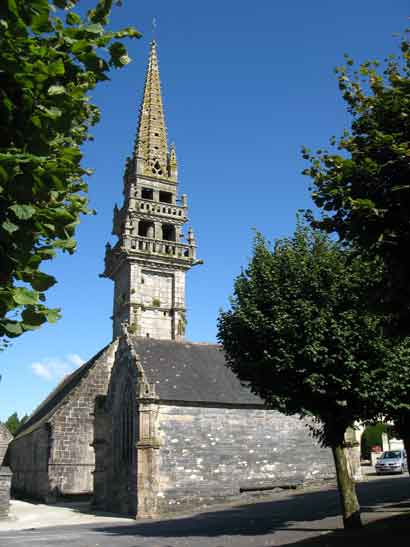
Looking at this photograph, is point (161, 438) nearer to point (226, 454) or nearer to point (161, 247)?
point (226, 454)

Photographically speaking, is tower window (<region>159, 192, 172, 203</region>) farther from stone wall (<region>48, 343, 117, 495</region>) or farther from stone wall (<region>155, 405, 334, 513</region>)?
stone wall (<region>155, 405, 334, 513</region>)

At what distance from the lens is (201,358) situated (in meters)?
31.0

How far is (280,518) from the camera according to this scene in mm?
19453

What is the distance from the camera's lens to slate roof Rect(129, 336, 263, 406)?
2684cm

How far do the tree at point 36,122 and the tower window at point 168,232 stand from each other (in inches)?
1682

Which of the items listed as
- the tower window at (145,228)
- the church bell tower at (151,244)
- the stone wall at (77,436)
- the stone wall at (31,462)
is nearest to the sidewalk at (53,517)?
the stone wall at (77,436)

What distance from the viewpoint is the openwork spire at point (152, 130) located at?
51.1m

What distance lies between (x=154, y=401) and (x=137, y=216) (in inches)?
969

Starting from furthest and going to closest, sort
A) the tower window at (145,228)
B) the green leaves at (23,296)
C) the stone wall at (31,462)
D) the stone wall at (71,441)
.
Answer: the tower window at (145,228) < the stone wall at (31,462) < the stone wall at (71,441) < the green leaves at (23,296)

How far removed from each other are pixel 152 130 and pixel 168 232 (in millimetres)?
10939

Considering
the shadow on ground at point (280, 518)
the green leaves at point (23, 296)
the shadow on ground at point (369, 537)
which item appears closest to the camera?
the green leaves at point (23, 296)

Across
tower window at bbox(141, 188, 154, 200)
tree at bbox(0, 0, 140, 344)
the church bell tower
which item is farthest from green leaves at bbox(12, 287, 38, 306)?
tower window at bbox(141, 188, 154, 200)

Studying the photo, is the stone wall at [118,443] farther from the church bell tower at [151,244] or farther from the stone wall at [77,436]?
the church bell tower at [151,244]

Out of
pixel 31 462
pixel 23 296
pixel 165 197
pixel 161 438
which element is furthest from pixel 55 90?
pixel 165 197
